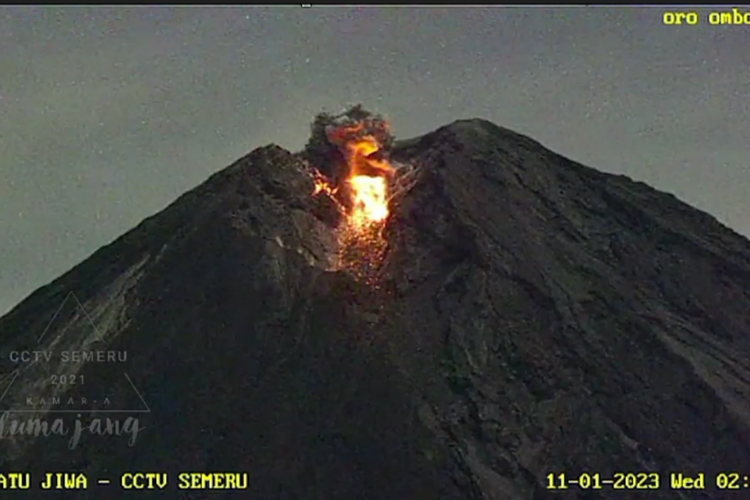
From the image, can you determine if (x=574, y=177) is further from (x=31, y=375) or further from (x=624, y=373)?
(x=31, y=375)

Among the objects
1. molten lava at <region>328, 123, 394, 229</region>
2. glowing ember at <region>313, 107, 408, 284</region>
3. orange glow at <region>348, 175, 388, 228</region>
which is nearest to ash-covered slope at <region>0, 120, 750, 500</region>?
glowing ember at <region>313, 107, 408, 284</region>

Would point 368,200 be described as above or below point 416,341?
above

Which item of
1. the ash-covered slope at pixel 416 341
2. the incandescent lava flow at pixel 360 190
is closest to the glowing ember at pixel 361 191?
the incandescent lava flow at pixel 360 190

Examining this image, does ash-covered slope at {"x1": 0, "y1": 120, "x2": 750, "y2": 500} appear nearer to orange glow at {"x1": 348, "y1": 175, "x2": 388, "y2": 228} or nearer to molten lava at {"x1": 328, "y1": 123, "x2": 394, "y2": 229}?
orange glow at {"x1": 348, "y1": 175, "x2": 388, "y2": 228}

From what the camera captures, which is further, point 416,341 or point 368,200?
point 368,200

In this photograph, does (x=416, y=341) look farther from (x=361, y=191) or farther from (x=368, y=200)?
(x=361, y=191)

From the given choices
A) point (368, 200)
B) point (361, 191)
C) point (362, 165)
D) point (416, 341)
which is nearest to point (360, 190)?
point (361, 191)
